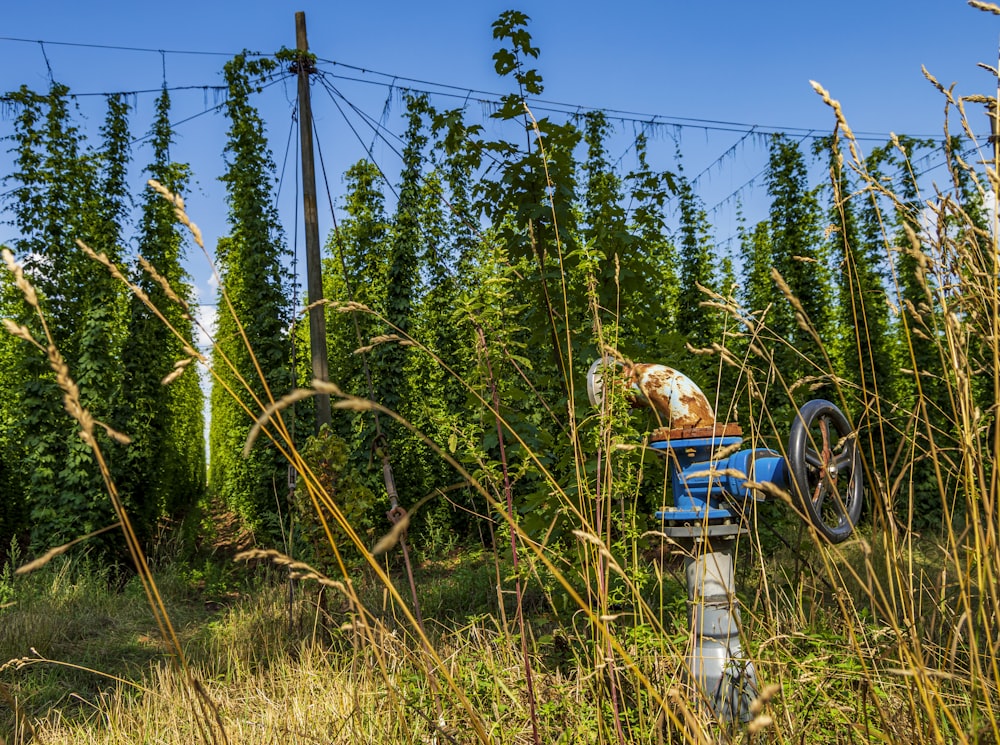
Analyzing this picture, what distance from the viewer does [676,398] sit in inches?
93.1

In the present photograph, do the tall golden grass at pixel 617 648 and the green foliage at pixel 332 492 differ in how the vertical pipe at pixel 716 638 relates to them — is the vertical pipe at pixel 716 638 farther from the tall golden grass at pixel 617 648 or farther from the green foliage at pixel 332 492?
the green foliage at pixel 332 492

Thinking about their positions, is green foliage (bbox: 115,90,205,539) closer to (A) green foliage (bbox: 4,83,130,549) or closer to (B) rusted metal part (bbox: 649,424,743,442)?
(A) green foliage (bbox: 4,83,130,549)

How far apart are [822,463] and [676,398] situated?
0.78 metres

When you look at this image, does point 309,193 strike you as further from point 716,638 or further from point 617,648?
point 617,648

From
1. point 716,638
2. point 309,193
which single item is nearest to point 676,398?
point 716,638

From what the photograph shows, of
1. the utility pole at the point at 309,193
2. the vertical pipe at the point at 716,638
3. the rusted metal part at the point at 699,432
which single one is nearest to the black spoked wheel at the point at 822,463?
the rusted metal part at the point at 699,432

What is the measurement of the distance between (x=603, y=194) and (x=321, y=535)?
105 inches

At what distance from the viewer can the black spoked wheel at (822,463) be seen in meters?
1.63

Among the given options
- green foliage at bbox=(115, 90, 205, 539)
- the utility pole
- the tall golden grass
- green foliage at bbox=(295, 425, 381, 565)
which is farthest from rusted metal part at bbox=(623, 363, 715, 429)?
green foliage at bbox=(115, 90, 205, 539)

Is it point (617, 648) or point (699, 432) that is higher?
point (699, 432)

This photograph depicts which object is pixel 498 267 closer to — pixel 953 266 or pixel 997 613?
pixel 953 266

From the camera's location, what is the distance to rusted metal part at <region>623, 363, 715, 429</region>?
2.35 m

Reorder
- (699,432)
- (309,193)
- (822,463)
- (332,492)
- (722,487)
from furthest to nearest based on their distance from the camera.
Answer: (309,193) < (332,492) < (699,432) < (722,487) < (822,463)

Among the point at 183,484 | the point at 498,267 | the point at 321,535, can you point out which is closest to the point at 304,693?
the point at 321,535
